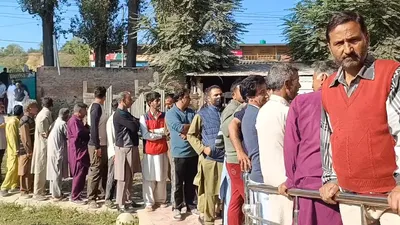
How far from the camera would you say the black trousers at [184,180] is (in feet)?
22.8

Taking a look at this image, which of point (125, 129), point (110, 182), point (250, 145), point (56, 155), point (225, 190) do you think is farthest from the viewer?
point (56, 155)

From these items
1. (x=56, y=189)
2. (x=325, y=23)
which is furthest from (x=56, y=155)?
(x=325, y=23)

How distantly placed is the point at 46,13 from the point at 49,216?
1973 cm

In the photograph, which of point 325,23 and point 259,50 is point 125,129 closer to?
point 325,23

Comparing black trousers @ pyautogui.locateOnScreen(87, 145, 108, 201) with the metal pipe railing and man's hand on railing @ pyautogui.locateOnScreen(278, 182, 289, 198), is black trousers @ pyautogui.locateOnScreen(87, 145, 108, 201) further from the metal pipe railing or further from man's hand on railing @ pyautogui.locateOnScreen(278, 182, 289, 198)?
man's hand on railing @ pyautogui.locateOnScreen(278, 182, 289, 198)

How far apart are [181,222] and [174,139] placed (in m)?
1.13

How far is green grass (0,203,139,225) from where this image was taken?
701cm

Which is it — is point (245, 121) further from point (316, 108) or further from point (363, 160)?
point (363, 160)

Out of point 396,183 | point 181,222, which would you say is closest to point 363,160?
point 396,183

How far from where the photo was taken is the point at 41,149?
27.4 ft

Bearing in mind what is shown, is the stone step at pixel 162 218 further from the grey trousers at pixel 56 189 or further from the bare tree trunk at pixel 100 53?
the bare tree trunk at pixel 100 53

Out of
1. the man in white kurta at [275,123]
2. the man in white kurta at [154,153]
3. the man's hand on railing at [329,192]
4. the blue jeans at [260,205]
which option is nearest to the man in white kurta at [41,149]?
the man in white kurta at [154,153]

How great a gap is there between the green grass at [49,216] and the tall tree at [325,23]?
14.2 m

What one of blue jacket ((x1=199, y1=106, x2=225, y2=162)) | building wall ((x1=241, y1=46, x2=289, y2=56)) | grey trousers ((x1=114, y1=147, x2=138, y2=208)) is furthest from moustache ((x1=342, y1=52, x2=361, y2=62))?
building wall ((x1=241, y1=46, x2=289, y2=56))
